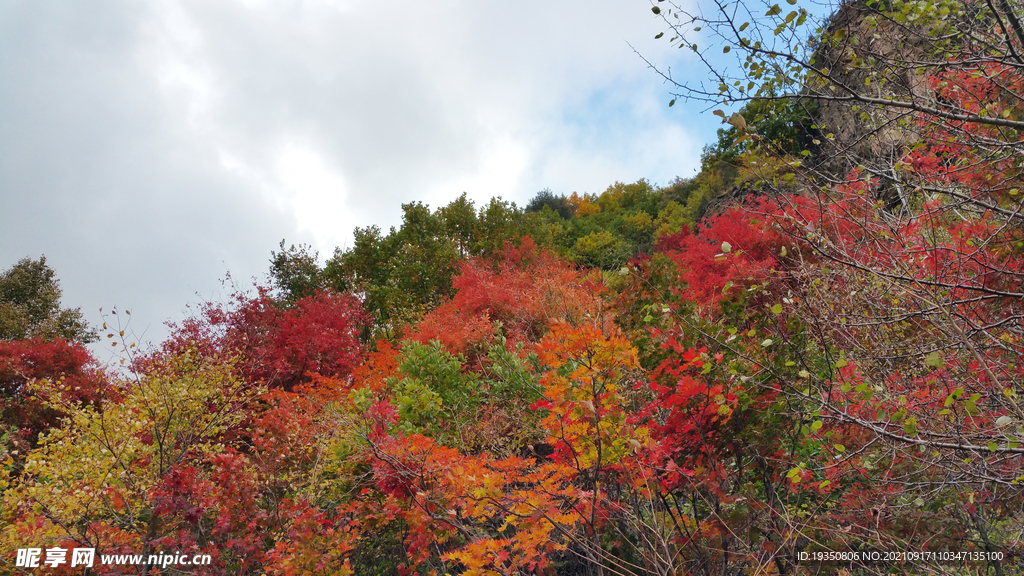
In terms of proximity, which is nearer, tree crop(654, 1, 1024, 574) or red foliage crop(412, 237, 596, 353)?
tree crop(654, 1, 1024, 574)

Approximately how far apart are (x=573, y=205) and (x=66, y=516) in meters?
40.4

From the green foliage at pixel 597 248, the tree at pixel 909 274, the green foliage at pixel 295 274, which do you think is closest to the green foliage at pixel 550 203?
the green foliage at pixel 597 248

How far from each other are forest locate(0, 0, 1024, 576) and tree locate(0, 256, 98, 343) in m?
16.7

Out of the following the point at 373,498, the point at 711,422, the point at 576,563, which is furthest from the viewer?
the point at 373,498

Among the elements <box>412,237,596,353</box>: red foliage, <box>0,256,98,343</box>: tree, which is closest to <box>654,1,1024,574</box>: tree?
<box>412,237,596,353</box>: red foliage

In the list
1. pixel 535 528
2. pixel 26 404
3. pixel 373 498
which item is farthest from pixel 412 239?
pixel 535 528

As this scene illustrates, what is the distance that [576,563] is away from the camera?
4762 millimetres

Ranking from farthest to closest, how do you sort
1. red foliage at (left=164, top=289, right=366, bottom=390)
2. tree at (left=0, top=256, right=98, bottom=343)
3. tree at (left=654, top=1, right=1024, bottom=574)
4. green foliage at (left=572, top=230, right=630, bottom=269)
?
green foliage at (left=572, top=230, right=630, bottom=269)
tree at (left=0, top=256, right=98, bottom=343)
red foliage at (left=164, top=289, right=366, bottom=390)
tree at (left=654, top=1, right=1024, bottom=574)

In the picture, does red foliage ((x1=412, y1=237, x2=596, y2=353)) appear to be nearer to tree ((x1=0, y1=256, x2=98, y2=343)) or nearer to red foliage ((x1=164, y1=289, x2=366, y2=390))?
red foliage ((x1=164, y1=289, x2=366, y2=390))

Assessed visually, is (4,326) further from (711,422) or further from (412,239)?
(711,422)

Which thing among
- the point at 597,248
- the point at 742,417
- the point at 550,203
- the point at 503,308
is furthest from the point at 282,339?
the point at 550,203

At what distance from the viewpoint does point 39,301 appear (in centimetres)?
1977

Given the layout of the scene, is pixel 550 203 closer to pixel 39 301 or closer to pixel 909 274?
pixel 39 301

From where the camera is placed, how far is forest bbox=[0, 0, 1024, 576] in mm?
2629
